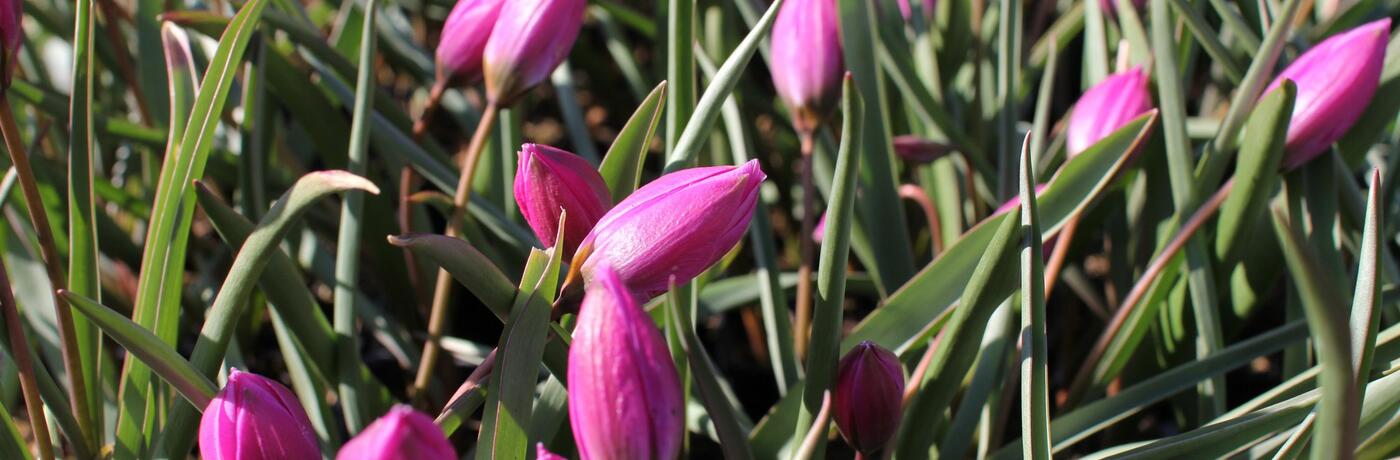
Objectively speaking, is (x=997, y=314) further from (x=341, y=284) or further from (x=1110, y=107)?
(x=341, y=284)

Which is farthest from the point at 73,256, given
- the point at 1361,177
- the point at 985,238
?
the point at 1361,177

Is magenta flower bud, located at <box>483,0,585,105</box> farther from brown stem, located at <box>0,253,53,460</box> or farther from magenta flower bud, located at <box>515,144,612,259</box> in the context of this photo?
brown stem, located at <box>0,253,53,460</box>

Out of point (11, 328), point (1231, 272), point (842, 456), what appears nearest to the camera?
point (11, 328)

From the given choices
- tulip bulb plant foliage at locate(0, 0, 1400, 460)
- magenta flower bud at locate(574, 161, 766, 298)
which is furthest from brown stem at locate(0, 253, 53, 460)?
magenta flower bud at locate(574, 161, 766, 298)

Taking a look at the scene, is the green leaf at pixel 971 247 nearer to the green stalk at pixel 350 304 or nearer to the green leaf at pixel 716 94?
the green leaf at pixel 716 94

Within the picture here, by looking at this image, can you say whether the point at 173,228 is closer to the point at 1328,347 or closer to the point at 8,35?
the point at 8,35

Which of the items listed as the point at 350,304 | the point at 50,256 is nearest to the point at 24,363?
the point at 50,256

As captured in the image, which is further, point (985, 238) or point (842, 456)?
point (842, 456)
